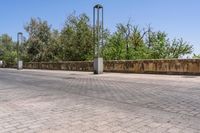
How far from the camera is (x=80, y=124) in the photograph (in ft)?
17.6

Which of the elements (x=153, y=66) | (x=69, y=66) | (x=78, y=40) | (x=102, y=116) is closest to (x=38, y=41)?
(x=78, y=40)

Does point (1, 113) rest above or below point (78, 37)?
below

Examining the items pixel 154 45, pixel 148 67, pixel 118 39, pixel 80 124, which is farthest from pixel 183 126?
pixel 154 45

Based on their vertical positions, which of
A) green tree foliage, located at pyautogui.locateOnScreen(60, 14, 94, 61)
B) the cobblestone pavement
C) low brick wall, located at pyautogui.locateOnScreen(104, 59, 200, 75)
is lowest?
the cobblestone pavement

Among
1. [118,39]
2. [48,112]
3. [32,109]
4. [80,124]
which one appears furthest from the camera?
[118,39]

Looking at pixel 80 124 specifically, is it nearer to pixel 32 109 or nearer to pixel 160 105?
pixel 32 109

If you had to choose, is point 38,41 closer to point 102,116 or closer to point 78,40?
point 78,40

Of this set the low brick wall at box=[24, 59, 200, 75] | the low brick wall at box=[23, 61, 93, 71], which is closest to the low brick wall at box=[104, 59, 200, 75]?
the low brick wall at box=[24, 59, 200, 75]

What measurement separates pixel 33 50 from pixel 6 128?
2361 inches

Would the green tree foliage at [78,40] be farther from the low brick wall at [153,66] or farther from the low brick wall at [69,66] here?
the low brick wall at [153,66]

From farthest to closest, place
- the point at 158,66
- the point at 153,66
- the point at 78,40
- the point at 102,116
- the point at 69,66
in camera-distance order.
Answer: the point at 78,40, the point at 69,66, the point at 153,66, the point at 158,66, the point at 102,116

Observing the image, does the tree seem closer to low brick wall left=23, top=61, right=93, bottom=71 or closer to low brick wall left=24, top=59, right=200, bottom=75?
low brick wall left=23, top=61, right=93, bottom=71

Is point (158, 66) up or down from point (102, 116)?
up

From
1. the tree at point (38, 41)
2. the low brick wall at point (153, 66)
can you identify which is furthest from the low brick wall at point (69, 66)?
the tree at point (38, 41)
